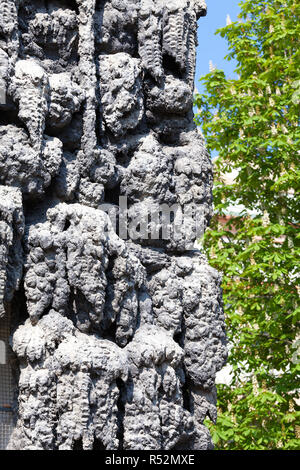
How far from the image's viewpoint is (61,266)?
364 cm

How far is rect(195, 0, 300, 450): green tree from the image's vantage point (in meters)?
7.41

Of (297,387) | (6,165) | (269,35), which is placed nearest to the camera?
(6,165)

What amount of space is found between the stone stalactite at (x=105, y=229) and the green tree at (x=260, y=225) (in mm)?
3175

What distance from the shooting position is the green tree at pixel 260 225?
24.3ft

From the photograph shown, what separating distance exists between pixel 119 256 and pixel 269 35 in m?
5.45

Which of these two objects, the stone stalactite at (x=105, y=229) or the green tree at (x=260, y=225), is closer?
the stone stalactite at (x=105, y=229)

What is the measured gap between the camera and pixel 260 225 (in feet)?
27.5

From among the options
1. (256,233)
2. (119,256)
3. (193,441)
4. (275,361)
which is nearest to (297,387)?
(275,361)

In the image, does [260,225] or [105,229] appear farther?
[260,225]

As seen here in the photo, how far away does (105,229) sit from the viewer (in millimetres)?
3730

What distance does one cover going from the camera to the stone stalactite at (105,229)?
3.50 metres

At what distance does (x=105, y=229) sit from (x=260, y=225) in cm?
486

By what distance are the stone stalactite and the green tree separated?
3175 millimetres
